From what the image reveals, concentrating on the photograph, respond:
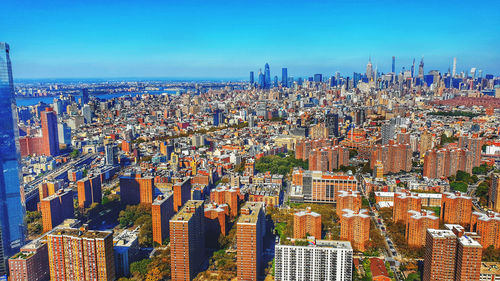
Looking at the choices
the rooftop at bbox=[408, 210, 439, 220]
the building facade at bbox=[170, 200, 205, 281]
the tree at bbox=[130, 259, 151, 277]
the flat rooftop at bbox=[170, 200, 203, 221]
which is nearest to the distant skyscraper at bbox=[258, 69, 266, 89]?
the rooftop at bbox=[408, 210, 439, 220]

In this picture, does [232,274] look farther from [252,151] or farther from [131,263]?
[252,151]

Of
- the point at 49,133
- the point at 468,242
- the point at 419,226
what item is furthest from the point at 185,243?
the point at 49,133

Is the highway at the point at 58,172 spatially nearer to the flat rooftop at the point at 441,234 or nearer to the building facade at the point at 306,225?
the building facade at the point at 306,225

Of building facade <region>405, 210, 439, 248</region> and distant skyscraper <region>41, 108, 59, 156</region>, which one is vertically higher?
distant skyscraper <region>41, 108, 59, 156</region>

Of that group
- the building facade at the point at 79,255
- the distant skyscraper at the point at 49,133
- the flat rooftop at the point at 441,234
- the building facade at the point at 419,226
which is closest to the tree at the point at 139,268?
the building facade at the point at 79,255

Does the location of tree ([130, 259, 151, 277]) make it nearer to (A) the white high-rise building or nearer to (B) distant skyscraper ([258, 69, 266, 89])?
(A) the white high-rise building

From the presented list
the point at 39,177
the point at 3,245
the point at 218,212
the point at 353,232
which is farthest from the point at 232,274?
the point at 39,177
